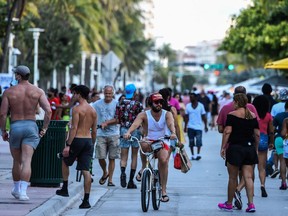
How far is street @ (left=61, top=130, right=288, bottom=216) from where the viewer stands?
14.2 metres

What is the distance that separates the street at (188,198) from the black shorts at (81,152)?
657 millimetres

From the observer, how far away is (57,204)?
13906 mm

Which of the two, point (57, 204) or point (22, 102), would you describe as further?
point (22, 102)

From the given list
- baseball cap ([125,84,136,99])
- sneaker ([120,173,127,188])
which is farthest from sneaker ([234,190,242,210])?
baseball cap ([125,84,136,99])

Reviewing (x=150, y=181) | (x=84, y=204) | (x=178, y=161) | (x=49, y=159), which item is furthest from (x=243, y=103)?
(x=49, y=159)

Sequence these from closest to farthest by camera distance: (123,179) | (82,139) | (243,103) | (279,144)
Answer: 1. (243,103)
2. (82,139)
3. (123,179)
4. (279,144)

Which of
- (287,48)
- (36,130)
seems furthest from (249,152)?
(287,48)

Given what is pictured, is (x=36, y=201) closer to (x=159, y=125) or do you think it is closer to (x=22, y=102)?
(x=22, y=102)

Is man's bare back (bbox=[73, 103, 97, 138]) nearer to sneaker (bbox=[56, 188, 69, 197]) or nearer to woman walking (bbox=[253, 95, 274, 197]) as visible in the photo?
sneaker (bbox=[56, 188, 69, 197])

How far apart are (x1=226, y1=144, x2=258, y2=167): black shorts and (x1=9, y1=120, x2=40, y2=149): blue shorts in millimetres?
2717

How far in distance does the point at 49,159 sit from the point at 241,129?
3.44 meters

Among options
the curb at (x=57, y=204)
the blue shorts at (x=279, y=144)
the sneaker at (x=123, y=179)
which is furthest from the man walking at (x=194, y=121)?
the curb at (x=57, y=204)

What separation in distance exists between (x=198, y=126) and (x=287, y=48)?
2719 centimetres

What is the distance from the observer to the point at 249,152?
13.9 meters
